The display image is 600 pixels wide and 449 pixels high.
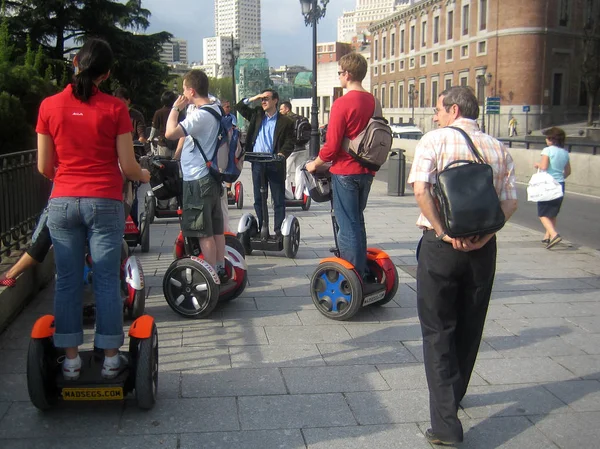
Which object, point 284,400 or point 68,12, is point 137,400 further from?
point 68,12

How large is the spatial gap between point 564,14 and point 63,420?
206ft

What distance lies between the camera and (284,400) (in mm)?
3902

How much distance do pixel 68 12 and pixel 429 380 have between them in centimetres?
2822

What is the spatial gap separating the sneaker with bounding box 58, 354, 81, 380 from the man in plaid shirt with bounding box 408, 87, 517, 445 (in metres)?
1.89

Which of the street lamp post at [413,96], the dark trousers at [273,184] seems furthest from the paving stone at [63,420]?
the street lamp post at [413,96]

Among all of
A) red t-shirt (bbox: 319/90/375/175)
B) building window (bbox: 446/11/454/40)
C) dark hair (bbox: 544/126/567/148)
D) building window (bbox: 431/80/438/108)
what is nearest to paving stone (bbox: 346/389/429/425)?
red t-shirt (bbox: 319/90/375/175)

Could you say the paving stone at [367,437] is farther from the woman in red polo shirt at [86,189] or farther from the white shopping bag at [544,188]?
the white shopping bag at [544,188]

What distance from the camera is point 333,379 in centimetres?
424

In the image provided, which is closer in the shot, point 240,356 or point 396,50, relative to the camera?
point 240,356

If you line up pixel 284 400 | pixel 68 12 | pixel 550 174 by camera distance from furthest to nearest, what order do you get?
pixel 68 12 < pixel 550 174 < pixel 284 400

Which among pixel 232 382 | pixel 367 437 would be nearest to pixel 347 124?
pixel 232 382

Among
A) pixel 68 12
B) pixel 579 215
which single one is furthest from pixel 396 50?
pixel 579 215

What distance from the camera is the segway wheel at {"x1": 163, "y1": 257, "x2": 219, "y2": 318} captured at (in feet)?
17.3

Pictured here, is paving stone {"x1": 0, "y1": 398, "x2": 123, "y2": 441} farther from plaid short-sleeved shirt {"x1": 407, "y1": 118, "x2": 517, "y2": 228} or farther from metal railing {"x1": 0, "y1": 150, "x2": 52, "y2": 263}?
metal railing {"x1": 0, "y1": 150, "x2": 52, "y2": 263}
